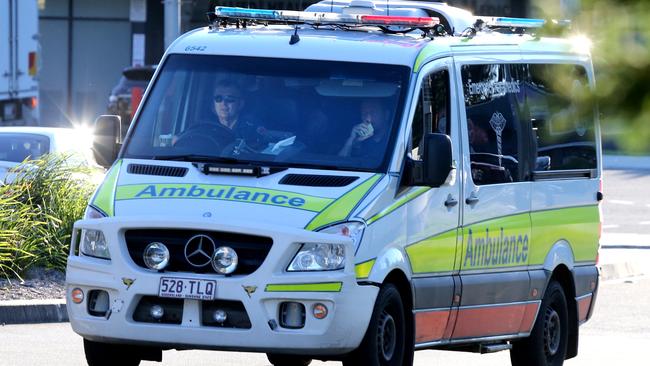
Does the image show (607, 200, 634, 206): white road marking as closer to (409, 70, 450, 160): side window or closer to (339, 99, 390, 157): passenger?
(409, 70, 450, 160): side window

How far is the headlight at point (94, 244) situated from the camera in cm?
709

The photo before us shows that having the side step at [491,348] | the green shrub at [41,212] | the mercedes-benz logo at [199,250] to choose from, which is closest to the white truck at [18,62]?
the green shrub at [41,212]

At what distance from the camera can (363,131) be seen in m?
7.55

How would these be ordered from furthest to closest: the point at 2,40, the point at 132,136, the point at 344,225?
→ the point at 2,40 < the point at 132,136 < the point at 344,225

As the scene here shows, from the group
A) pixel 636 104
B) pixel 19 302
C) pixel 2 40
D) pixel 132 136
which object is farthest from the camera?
pixel 2 40

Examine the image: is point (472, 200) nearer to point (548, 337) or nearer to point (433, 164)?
point (433, 164)

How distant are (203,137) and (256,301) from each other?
1301mm

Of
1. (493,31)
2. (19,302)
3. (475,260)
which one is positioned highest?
(493,31)

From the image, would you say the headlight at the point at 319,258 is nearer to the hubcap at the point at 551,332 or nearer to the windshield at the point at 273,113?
the windshield at the point at 273,113

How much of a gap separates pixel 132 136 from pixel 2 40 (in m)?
17.7

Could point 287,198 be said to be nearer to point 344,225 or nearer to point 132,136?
point 344,225

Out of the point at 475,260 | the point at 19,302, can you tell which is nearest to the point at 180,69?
the point at 475,260

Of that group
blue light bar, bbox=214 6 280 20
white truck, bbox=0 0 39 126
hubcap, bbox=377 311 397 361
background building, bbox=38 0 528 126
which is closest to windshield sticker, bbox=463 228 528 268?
hubcap, bbox=377 311 397 361

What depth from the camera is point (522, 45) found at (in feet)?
30.1
